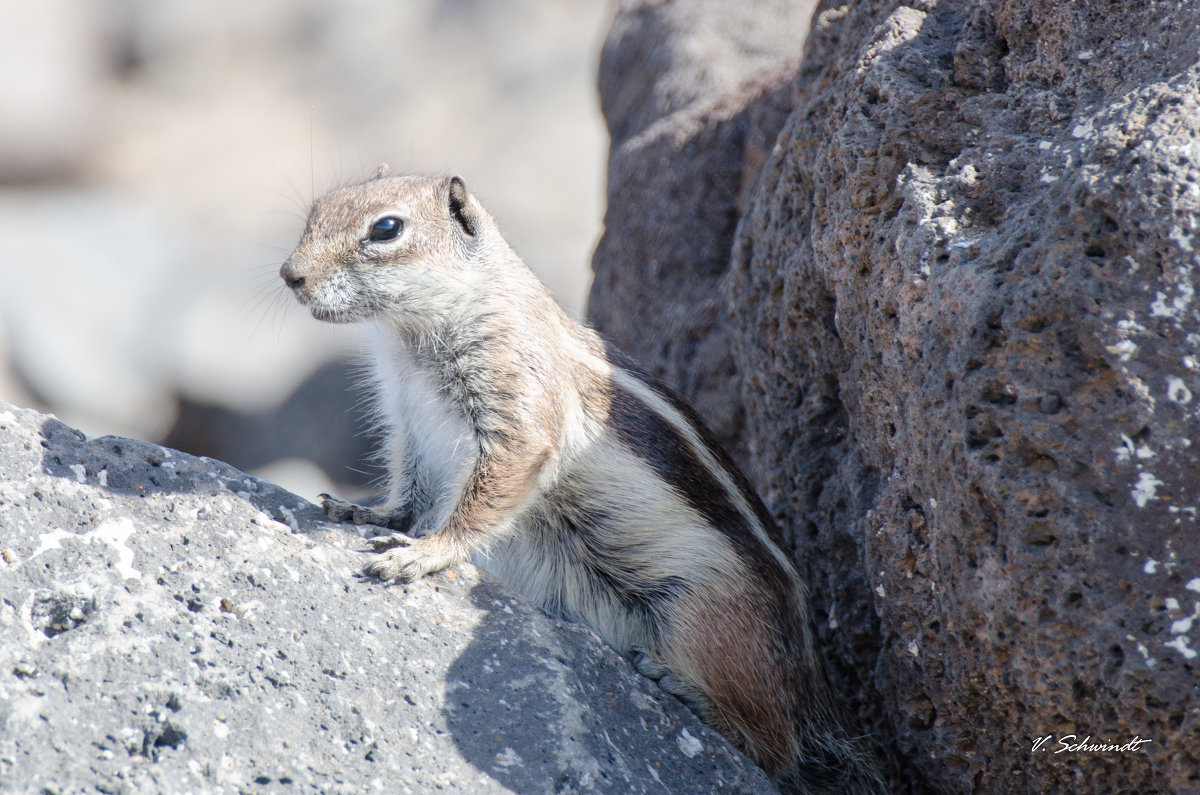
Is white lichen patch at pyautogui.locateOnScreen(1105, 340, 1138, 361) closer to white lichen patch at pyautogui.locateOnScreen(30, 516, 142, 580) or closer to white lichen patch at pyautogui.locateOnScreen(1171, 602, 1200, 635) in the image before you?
white lichen patch at pyautogui.locateOnScreen(1171, 602, 1200, 635)

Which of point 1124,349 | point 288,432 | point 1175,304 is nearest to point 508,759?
point 1124,349

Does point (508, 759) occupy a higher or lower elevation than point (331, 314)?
lower

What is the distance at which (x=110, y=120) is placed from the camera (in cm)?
A: 1411

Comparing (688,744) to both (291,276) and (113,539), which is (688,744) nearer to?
(113,539)

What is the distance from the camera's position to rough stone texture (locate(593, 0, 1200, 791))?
2365 millimetres

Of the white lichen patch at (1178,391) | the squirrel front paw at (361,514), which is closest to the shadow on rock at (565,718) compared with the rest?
the squirrel front paw at (361,514)

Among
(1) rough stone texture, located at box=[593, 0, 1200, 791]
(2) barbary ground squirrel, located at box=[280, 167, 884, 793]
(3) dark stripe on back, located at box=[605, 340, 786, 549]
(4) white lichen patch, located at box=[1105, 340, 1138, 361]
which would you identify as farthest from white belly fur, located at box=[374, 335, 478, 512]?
(4) white lichen patch, located at box=[1105, 340, 1138, 361]

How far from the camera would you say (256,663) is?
2662 millimetres

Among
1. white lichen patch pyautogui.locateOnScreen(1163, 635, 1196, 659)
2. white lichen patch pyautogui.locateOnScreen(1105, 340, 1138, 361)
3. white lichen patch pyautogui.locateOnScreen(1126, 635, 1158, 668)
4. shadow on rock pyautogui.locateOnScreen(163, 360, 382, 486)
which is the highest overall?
white lichen patch pyautogui.locateOnScreen(1105, 340, 1138, 361)

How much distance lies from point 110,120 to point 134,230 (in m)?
2.67

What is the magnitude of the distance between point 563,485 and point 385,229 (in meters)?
1.22

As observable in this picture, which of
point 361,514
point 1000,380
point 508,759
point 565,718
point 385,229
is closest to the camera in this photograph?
point 1000,380

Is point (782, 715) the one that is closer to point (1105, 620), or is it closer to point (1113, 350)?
point (1105, 620)

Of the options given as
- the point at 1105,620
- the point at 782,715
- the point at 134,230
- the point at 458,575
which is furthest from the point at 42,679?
the point at 134,230
